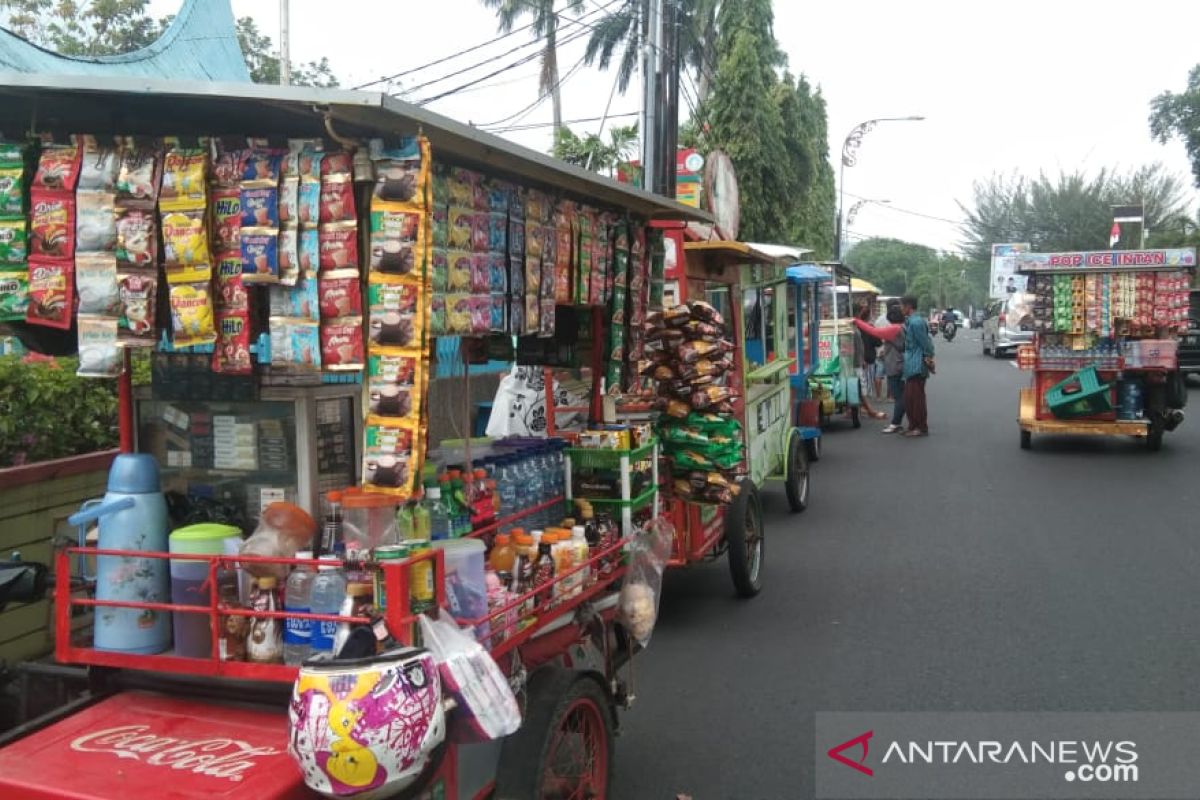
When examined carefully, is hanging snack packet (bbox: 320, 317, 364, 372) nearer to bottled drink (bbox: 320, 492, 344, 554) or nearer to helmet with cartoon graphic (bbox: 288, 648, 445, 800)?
bottled drink (bbox: 320, 492, 344, 554)

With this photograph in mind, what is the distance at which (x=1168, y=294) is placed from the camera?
1181cm

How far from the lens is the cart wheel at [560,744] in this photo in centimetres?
304

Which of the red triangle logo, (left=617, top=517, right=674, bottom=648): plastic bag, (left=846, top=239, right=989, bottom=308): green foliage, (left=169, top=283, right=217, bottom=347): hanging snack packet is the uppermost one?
(left=846, top=239, right=989, bottom=308): green foliage

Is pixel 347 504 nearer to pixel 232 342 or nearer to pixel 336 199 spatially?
pixel 232 342

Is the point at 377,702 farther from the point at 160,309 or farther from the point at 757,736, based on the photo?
the point at 757,736

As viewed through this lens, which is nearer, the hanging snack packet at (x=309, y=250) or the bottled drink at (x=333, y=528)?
the hanging snack packet at (x=309, y=250)

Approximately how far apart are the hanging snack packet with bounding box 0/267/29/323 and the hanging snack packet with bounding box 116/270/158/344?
1.00ft

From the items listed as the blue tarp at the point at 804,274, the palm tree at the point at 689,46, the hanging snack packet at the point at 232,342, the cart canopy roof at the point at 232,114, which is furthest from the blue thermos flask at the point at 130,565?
the palm tree at the point at 689,46

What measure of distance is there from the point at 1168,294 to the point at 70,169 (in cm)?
1200

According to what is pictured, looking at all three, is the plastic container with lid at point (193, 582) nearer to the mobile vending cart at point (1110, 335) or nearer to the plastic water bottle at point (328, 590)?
the plastic water bottle at point (328, 590)

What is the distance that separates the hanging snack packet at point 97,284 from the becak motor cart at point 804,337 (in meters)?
7.61

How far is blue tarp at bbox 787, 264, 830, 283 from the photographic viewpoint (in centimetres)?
1012

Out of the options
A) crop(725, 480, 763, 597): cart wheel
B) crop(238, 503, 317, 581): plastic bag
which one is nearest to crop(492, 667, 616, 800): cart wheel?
crop(238, 503, 317, 581): plastic bag

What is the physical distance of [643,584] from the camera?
4.25 m
